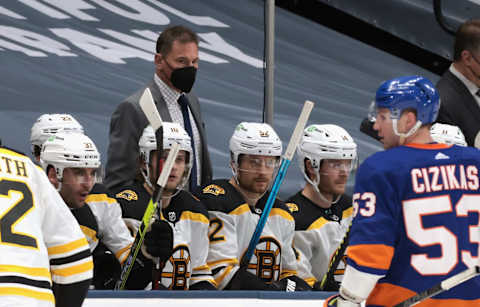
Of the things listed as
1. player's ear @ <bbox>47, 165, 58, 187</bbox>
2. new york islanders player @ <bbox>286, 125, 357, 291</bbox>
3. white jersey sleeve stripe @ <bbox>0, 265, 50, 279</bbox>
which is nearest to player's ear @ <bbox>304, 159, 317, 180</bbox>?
new york islanders player @ <bbox>286, 125, 357, 291</bbox>

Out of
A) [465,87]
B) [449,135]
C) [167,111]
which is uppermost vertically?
[465,87]

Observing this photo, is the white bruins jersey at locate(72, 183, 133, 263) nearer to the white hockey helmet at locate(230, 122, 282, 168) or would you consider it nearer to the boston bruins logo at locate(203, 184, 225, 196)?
the boston bruins logo at locate(203, 184, 225, 196)

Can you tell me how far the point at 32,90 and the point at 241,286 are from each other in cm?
246

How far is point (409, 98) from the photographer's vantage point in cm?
298

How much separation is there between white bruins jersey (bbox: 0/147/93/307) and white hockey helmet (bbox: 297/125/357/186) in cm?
230

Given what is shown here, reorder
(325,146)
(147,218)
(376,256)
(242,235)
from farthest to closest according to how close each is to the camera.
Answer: (325,146), (242,235), (147,218), (376,256)

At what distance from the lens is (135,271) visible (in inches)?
152

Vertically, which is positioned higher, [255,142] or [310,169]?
[255,142]

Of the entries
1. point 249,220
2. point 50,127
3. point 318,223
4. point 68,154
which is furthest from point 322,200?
point 50,127

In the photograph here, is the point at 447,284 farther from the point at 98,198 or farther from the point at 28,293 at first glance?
the point at 98,198

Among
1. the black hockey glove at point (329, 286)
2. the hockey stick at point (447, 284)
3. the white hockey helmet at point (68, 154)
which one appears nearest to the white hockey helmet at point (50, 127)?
the white hockey helmet at point (68, 154)

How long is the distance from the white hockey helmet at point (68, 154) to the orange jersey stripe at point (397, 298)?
152cm

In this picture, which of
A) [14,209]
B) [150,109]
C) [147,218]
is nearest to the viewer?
[14,209]

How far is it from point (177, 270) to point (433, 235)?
55.4 inches
